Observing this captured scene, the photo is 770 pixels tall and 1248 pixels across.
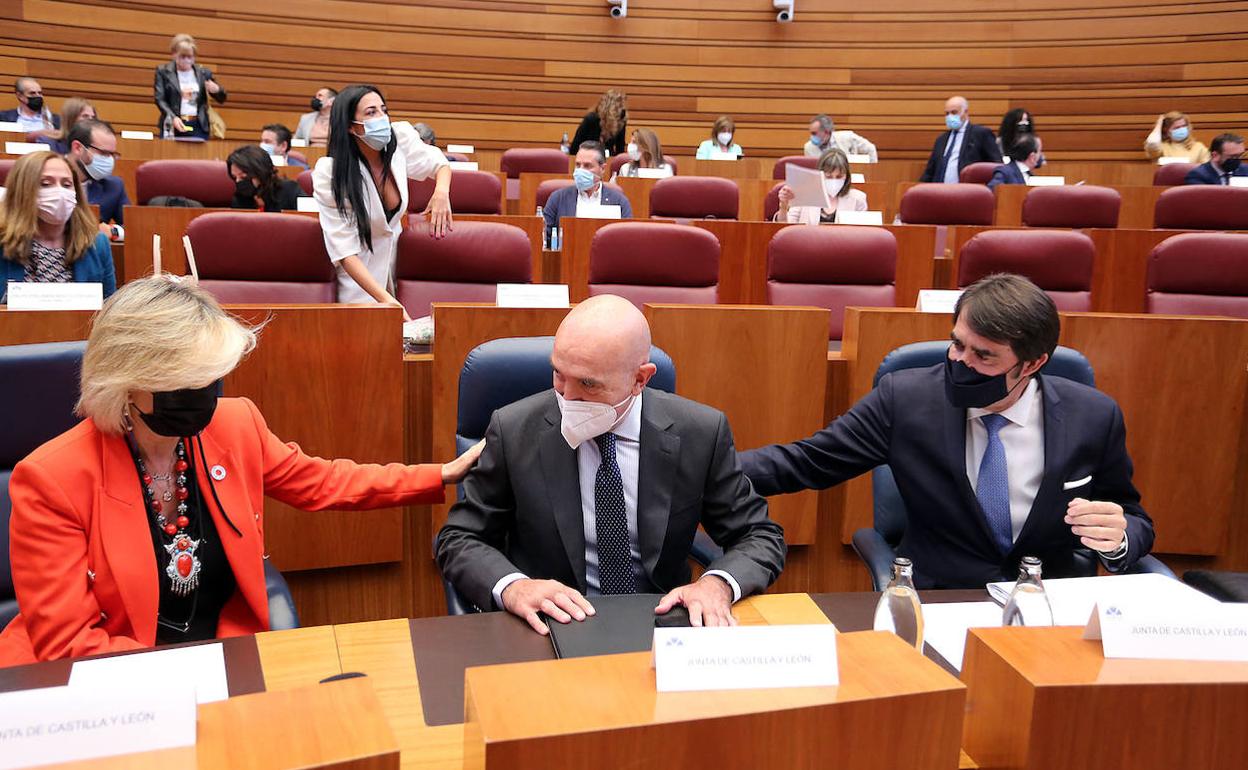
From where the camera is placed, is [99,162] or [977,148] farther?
[977,148]

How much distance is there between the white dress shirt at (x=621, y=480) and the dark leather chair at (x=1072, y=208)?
411cm

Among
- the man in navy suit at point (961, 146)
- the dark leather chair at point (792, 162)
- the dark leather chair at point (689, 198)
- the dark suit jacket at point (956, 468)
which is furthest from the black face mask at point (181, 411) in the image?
the man in navy suit at point (961, 146)

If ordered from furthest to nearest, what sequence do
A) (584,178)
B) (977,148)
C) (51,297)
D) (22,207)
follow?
(977,148)
(584,178)
(22,207)
(51,297)

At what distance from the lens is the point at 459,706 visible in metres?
1.07

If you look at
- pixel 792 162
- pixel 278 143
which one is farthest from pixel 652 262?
pixel 792 162

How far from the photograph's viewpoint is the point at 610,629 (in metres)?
1.23

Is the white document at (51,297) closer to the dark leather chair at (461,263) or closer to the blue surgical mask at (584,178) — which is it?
the dark leather chair at (461,263)

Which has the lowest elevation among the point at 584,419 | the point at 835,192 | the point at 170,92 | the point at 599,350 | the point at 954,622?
the point at 954,622

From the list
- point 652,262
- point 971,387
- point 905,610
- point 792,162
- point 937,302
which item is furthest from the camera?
point 792,162

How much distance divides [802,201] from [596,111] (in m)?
2.83

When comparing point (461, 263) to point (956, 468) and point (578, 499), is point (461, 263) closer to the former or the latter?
point (578, 499)

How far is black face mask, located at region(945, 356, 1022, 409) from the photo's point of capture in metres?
1.70

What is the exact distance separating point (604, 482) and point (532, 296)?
0.86m

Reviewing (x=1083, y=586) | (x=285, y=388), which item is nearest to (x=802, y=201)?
(x=285, y=388)
